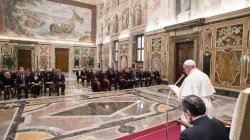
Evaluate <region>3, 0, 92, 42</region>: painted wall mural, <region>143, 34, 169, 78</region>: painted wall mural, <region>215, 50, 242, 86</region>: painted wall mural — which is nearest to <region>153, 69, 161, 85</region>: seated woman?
<region>143, 34, 169, 78</region>: painted wall mural

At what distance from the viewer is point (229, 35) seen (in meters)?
7.00

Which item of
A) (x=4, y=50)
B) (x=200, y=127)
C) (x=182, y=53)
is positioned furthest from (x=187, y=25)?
(x=4, y=50)

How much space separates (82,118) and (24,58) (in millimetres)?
15488

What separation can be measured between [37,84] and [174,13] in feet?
29.1

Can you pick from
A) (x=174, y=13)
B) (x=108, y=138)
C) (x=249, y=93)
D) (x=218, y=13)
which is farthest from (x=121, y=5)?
(x=249, y=93)

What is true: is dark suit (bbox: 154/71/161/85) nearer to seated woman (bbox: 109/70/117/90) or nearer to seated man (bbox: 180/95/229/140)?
seated woman (bbox: 109/70/117/90)

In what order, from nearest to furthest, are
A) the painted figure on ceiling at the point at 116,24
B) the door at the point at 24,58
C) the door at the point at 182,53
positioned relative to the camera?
the door at the point at 182,53 → the door at the point at 24,58 → the painted figure on ceiling at the point at 116,24

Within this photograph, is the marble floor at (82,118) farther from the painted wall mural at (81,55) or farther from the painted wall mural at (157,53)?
the painted wall mural at (81,55)

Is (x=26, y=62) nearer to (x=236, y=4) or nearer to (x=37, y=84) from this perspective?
(x=37, y=84)

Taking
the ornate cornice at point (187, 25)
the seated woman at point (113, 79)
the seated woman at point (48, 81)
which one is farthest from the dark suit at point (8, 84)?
the ornate cornice at point (187, 25)

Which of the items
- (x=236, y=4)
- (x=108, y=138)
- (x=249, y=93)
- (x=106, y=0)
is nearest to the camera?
(x=249, y=93)

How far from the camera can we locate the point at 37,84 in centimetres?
701

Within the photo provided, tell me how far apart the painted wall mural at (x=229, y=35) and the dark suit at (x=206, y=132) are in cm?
691

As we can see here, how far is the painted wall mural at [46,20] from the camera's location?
1541 cm
